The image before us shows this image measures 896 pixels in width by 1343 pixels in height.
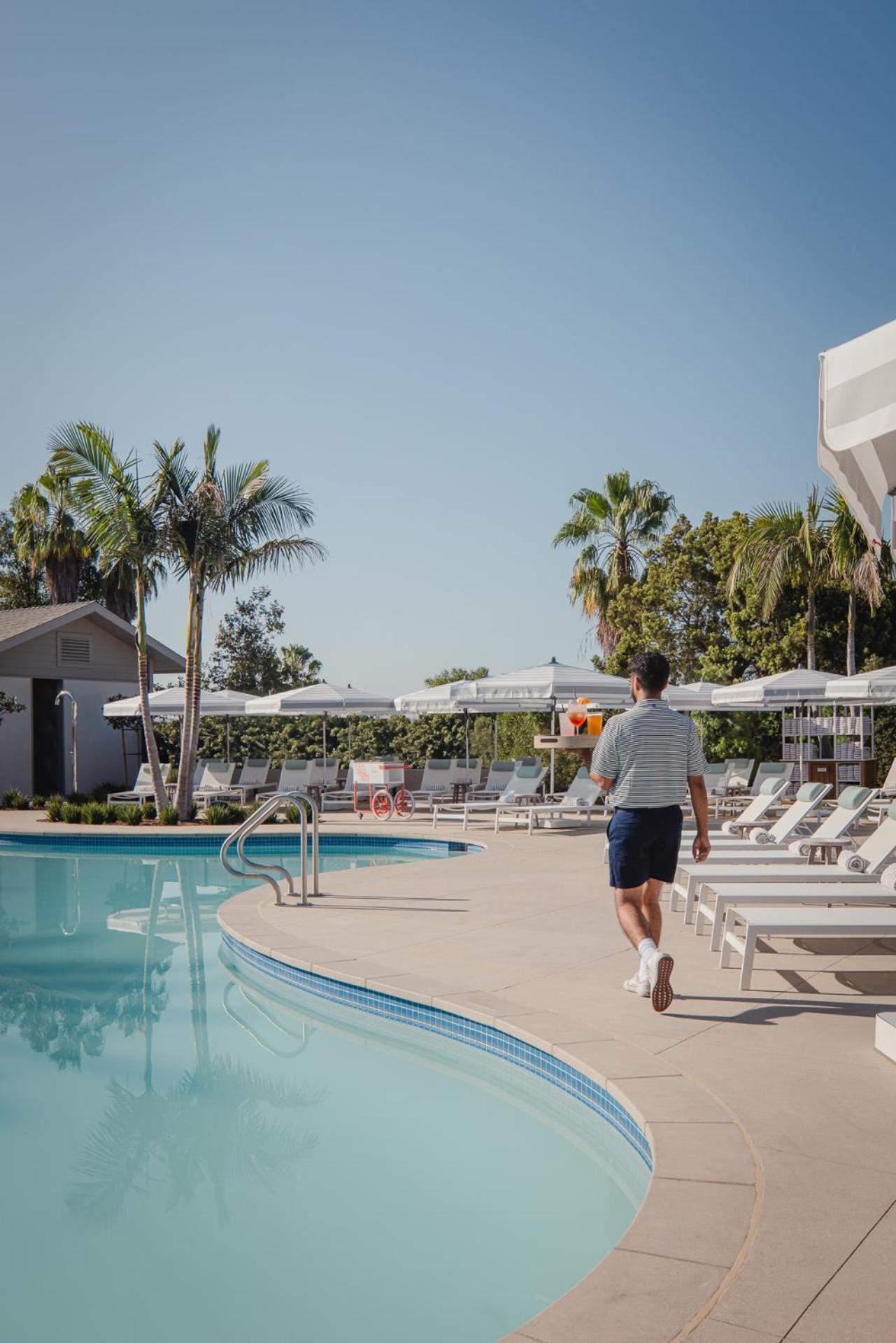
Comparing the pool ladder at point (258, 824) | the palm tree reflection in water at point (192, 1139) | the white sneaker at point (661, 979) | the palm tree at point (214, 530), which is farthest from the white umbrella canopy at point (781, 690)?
the palm tree reflection in water at point (192, 1139)

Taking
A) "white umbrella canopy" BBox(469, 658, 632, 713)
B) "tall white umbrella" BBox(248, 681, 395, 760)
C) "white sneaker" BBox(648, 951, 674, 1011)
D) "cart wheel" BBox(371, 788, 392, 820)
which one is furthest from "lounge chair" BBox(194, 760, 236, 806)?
"white sneaker" BBox(648, 951, 674, 1011)

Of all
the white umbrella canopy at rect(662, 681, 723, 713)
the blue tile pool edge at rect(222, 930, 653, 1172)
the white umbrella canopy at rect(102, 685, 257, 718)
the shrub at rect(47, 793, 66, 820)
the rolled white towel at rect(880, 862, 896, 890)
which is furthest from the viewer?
the white umbrella canopy at rect(102, 685, 257, 718)

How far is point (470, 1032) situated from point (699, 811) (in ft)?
5.32

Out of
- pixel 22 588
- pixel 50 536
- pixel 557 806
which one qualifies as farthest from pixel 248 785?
pixel 22 588

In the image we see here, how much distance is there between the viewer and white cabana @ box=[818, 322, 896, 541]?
3.36m

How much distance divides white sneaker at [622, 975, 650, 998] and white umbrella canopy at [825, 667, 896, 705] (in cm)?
1122

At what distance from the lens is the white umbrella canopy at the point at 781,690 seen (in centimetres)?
1678

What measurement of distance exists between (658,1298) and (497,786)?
16854mm

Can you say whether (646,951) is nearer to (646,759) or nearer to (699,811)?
(699,811)

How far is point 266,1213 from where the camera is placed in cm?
411

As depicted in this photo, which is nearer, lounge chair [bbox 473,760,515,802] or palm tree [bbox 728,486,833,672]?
lounge chair [bbox 473,760,515,802]

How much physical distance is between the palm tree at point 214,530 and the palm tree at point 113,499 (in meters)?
0.30

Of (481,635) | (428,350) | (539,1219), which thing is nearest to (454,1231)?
(539,1219)

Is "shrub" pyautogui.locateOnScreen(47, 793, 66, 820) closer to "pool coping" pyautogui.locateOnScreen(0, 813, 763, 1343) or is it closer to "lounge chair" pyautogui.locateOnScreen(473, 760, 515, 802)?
"lounge chair" pyautogui.locateOnScreen(473, 760, 515, 802)
